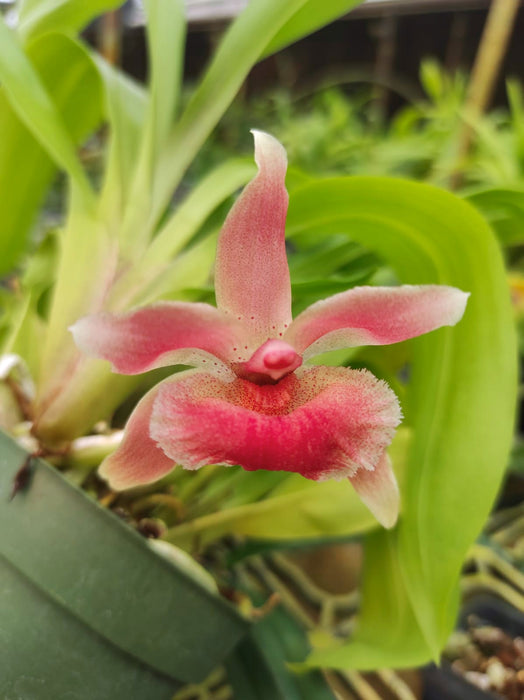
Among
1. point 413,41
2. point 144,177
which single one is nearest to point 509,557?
point 144,177

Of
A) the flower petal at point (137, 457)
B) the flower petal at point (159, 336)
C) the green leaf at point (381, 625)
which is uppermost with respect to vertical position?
the flower petal at point (159, 336)

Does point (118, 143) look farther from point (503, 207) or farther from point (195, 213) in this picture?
point (503, 207)

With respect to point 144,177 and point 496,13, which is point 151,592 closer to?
point 144,177

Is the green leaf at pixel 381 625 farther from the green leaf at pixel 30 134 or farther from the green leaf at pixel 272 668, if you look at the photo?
the green leaf at pixel 30 134

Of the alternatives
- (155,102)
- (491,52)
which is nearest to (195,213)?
(155,102)

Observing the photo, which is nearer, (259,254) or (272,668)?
(259,254)

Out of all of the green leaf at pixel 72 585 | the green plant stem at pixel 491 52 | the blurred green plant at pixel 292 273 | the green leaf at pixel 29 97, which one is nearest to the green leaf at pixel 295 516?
the blurred green plant at pixel 292 273

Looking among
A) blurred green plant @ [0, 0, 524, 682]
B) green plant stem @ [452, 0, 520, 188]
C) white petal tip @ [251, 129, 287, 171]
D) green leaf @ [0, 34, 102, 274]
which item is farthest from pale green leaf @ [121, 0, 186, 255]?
green plant stem @ [452, 0, 520, 188]
